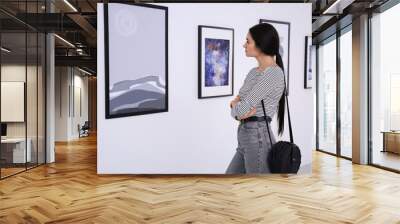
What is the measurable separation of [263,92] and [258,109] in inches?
8.5

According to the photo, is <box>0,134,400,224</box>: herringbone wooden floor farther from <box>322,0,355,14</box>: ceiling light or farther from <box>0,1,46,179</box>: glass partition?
<box>322,0,355,14</box>: ceiling light

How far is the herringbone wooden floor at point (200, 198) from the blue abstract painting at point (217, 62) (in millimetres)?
1500

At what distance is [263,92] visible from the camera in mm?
4066

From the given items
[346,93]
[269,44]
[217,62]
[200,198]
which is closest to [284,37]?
[217,62]

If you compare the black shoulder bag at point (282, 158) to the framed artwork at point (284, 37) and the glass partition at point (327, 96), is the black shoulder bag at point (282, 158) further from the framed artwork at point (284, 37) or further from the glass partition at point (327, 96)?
the glass partition at point (327, 96)

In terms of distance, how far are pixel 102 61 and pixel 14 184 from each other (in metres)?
2.18

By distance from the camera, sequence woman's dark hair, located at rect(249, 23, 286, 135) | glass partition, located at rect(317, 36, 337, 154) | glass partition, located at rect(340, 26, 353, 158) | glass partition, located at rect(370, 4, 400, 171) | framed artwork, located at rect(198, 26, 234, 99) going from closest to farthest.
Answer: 1. woman's dark hair, located at rect(249, 23, 286, 135)
2. framed artwork, located at rect(198, 26, 234, 99)
3. glass partition, located at rect(370, 4, 400, 171)
4. glass partition, located at rect(340, 26, 353, 158)
5. glass partition, located at rect(317, 36, 337, 154)

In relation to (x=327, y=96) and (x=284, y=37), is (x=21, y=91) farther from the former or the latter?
(x=327, y=96)

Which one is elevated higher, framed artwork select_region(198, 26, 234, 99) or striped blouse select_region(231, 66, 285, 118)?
framed artwork select_region(198, 26, 234, 99)

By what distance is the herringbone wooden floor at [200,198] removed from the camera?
12.6 feet

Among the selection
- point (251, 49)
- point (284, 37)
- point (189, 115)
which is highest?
point (284, 37)

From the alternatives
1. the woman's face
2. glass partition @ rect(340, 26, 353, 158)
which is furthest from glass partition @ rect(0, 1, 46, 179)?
glass partition @ rect(340, 26, 353, 158)

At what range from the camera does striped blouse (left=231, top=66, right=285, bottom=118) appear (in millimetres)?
4023

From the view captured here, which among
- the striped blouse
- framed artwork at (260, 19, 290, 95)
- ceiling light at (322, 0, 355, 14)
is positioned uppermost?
ceiling light at (322, 0, 355, 14)
